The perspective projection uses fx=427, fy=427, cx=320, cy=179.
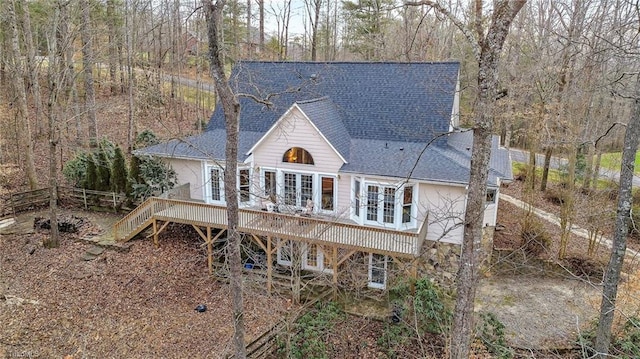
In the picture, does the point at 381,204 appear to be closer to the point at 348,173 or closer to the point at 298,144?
the point at 348,173

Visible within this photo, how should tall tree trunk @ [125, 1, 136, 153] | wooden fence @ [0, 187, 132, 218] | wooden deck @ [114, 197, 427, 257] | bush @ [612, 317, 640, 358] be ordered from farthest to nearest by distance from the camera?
tall tree trunk @ [125, 1, 136, 153], wooden fence @ [0, 187, 132, 218], wooden deck @ [114, 197, 427, 257], bush @ [612, 317, 640, 358]

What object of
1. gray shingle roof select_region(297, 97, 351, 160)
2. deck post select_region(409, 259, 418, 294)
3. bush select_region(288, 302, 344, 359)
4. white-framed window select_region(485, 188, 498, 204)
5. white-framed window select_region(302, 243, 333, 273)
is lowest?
bush select_region(288, 302, 344, 359)

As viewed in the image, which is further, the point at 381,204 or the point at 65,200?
the point at 65,200

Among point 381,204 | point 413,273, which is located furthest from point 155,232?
point 413,273

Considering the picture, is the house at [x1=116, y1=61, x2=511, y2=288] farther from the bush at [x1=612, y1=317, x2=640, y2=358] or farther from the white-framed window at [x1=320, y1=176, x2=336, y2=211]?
the bush at [x1=612, y1=317, x2=640, y2=358]

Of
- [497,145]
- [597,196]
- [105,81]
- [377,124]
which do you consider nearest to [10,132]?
Answer: [105,81]

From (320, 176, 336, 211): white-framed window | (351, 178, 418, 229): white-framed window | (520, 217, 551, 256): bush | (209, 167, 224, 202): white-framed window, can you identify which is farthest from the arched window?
(520, 217, 551, 256): bush

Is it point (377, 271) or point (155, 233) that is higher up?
point (155, 233)
